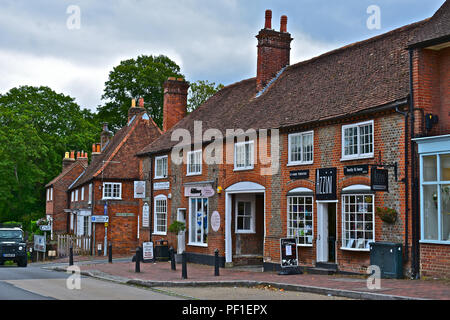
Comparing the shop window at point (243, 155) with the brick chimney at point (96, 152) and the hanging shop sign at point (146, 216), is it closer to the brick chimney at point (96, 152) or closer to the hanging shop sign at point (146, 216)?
the hanging shop sign at point (146, 216)

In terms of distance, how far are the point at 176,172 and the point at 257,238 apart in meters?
6.28

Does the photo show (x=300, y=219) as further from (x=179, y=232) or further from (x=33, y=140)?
(x=33, y=140)

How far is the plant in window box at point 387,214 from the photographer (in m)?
17.1

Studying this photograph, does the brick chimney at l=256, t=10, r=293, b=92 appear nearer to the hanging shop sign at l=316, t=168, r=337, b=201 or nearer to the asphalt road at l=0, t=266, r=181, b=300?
the hanging shop sign at l=316, t=168, r=337, b=201

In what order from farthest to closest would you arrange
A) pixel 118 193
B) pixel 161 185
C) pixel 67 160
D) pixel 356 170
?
pixel 67 160, pixel 118 193, pixel 161 185, pixel 356 170

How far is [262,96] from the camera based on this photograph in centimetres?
2633

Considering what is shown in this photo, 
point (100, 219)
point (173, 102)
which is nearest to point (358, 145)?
point (173, 102)

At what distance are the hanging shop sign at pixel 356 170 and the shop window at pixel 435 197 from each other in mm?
1934

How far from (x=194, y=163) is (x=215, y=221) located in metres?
3.66

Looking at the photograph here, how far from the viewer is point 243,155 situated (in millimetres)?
24156

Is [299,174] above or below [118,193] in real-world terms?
above

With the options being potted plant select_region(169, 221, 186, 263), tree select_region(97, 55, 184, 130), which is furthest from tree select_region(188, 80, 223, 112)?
potted plant select_region(169, 221, 186, 263)
